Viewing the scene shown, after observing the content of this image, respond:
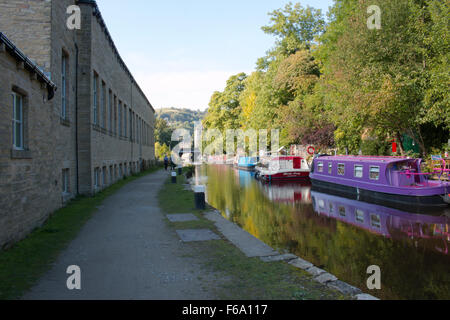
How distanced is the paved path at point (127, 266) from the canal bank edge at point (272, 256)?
126cm

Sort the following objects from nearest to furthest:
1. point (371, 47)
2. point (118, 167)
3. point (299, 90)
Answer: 1. point (371, 47)
2. point (118, 167)
3. point (299, 90)

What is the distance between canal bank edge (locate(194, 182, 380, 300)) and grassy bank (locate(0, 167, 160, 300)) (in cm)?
357

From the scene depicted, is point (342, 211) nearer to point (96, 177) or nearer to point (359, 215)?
point (359, 215)

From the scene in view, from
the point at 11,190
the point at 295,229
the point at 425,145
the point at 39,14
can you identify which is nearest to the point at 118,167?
the point at 39,14

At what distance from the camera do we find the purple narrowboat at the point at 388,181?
14203 millimetres

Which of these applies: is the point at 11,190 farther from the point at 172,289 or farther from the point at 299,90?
the point at 299,90

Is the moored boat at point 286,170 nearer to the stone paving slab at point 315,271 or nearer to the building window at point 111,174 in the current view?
the building window at point 111,174

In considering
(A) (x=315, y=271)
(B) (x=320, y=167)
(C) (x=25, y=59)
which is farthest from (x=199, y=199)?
(B) (x=320, y=167)

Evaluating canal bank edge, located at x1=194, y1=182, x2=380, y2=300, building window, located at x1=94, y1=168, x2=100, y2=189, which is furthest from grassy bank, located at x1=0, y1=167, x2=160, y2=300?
building window, located at x1=94, y1=168, x2=100, y2=189

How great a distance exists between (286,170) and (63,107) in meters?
18.8
